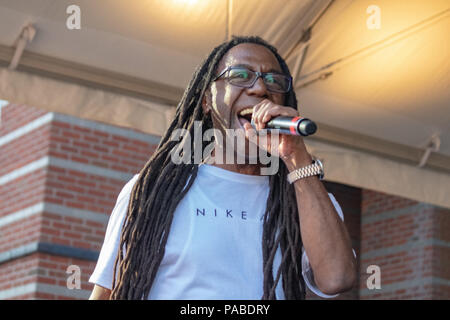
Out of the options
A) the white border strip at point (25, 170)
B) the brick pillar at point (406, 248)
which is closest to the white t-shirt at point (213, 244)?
the white border strip at point (25, 170)

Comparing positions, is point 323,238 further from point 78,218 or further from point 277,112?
point 78,218

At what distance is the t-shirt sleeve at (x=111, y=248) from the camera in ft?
6.38

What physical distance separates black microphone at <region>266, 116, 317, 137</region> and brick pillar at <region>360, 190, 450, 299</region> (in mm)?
6677

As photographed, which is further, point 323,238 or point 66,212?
point 66,212

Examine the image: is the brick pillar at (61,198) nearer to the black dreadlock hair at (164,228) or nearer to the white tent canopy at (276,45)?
the white tent canopy at (276,45)

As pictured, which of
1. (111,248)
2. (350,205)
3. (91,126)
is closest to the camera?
(111,248)

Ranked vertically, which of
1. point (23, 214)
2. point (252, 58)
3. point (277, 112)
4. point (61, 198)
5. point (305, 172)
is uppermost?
point (61, 198)

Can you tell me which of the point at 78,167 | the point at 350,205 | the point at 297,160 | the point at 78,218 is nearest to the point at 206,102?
the point at 297,160

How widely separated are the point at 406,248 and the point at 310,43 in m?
4.79

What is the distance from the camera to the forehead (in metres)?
2.15

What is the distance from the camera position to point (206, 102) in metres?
2.27

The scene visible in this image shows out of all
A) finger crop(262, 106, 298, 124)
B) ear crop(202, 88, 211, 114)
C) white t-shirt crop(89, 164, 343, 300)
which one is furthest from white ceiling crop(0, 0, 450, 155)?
finger crop(262, 106, 298, 124)
